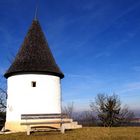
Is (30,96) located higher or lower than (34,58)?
lower

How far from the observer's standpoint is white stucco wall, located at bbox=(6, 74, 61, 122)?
19.7 metres

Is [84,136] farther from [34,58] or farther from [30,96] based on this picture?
[34,58]

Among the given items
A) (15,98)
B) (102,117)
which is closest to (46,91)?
(15,98)

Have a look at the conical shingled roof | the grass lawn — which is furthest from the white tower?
the grass lawn

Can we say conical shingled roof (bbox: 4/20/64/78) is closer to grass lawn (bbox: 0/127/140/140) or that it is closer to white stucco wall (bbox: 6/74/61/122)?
white stucco wall (bbox: 6/74/61/122)

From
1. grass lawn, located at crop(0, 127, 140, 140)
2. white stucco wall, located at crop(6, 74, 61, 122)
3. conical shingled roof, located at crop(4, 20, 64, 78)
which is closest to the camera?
grass lawn, located at crop(0, 127, 140, 140)

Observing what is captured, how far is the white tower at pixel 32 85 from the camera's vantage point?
1978cm

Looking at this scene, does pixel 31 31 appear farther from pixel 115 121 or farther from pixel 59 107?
pixel 115 121

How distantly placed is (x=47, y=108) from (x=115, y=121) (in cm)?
1941

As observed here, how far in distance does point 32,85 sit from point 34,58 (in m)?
2.08

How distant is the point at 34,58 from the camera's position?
20.6m

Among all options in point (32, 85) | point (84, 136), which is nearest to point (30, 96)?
point (32, 85)

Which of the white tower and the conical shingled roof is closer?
the white tower

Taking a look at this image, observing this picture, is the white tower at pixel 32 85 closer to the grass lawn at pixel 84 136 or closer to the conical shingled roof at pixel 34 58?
the conical shingled roof at pixel 34 58
